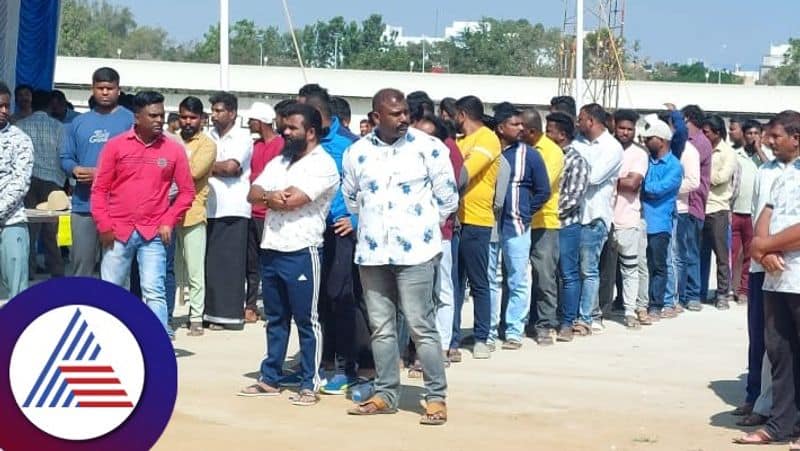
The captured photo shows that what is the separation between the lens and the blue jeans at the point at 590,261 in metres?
12.5

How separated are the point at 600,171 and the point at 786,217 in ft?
14.4

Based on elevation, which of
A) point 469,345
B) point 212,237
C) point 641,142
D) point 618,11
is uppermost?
point 618,11

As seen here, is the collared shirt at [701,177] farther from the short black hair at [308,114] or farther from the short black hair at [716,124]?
the short black hair at [308,114]

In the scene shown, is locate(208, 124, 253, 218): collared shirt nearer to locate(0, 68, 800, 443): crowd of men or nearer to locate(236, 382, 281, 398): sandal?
locate(0, 68, 800, 443): crowd of men

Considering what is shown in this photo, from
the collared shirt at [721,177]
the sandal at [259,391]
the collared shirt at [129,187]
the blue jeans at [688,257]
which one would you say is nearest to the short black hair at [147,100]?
the collared shirt at [129,187]

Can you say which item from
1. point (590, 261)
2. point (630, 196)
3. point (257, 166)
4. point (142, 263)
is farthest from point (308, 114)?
point (630, 196)

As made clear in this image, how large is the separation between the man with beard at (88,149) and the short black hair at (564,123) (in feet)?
12.5

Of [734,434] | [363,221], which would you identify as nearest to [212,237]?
[363,221]

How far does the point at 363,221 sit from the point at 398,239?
314 mm

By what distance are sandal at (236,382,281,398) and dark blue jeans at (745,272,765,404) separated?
125 inches

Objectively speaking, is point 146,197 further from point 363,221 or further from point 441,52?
point 441,52

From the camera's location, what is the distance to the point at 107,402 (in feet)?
16.1

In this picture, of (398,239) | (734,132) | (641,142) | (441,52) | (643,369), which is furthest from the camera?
(441,52)

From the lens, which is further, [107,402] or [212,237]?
[212,237]
